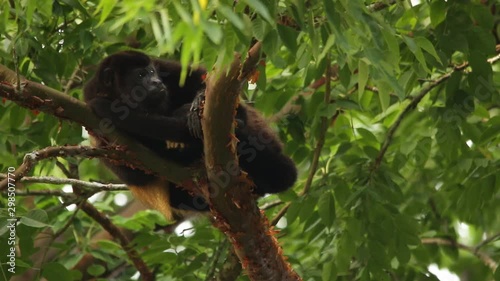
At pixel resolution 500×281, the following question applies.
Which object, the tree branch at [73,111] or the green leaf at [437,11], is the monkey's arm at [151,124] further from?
the green leaf at [437,11]

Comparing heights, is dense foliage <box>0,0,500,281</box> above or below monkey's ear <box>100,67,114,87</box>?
below

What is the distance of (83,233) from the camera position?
5629 mm

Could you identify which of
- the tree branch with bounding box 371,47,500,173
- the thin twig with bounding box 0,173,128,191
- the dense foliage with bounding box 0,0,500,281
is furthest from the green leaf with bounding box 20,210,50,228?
the tree branch with bounding box 371,47,500,173

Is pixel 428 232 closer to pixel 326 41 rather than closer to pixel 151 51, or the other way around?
pixel 151 51

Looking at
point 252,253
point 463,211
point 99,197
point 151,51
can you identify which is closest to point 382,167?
point 463,211

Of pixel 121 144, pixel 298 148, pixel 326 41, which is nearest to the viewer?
pixel 326 41

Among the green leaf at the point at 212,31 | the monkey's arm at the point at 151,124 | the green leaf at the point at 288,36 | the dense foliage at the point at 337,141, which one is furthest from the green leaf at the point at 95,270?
the green leaf at the point at 212,31

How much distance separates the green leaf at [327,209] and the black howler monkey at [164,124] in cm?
19

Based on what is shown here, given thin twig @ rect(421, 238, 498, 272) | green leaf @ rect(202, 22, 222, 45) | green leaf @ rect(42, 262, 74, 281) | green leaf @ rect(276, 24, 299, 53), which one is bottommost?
thin twig @ rect(421, 238, 498, 272)

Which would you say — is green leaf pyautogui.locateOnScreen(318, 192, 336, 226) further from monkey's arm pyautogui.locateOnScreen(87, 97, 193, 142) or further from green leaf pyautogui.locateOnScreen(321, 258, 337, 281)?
monkey's arm pyautogui.locateOnScreen(87, 97, 193, 142)

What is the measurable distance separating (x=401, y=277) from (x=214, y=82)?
235 cm

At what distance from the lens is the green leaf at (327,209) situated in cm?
432

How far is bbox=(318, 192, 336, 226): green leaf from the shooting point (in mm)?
4324

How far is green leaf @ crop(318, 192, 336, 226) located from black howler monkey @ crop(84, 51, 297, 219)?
0.19 meters
